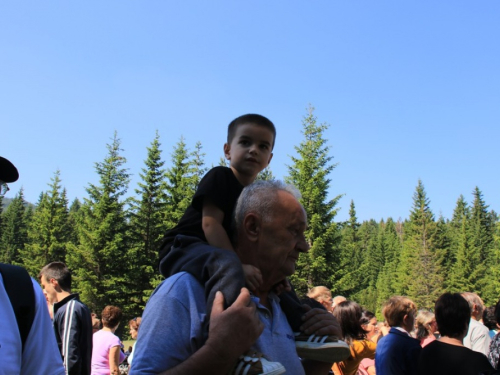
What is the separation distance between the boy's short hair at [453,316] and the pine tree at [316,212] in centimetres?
2985

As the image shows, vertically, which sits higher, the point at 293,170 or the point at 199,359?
the point at 293,170

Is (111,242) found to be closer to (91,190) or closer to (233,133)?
(91,190)

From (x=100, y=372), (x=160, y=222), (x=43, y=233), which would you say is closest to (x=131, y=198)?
(x=160, y=222)

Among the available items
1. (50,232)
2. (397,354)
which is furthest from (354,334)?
(50,232)

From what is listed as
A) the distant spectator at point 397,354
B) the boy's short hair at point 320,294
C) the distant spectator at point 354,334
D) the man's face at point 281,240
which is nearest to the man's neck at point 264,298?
the man's face at point 281,240

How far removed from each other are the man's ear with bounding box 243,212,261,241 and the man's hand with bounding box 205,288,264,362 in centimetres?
45

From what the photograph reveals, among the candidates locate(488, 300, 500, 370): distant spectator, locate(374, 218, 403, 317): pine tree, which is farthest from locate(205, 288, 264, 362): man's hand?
locate(374, 218, 403, 317): pine tree

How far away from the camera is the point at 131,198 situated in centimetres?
4103

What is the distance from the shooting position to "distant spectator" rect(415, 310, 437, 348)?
692 cm

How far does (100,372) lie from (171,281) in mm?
5892

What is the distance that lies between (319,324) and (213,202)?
0.82 metres

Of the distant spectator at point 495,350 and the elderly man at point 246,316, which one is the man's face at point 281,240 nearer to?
the elderly man at point 246,316

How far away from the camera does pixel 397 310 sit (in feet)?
16.9

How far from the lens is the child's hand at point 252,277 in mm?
1984
